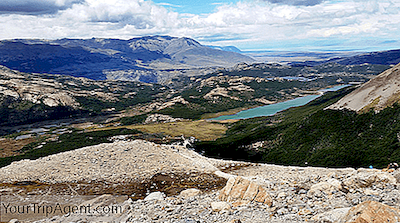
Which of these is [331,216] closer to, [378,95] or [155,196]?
[155,196]

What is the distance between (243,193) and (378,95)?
351 feet

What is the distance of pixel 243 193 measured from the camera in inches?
1055

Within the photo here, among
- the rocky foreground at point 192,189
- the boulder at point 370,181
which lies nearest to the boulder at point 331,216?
the rocky foreground at point 192,189

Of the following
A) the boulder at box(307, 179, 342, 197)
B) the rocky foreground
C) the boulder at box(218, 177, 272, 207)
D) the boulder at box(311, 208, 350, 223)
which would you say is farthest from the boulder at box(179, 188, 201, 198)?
the boulder at box(311, 208, 350, 223)

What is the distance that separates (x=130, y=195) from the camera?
34.9 meters

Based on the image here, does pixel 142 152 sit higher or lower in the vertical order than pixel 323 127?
higher

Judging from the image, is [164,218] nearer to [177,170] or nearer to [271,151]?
[177,170]

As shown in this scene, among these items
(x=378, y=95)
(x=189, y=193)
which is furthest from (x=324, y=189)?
(x=378, y=95)

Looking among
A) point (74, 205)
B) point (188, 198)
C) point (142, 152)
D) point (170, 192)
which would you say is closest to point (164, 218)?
point (188, 198)

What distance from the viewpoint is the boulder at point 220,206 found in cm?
2500

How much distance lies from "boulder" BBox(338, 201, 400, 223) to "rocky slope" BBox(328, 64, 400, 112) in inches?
3789

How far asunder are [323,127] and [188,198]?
99.3 meters

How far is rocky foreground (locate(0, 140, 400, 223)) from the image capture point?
21.9 metres

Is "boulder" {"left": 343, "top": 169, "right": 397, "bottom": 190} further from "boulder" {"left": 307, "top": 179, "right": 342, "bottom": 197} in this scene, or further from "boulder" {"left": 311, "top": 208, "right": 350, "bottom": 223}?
"boulder" {"left": 311, "top": 208, "right": 350, "bottom": 223}
